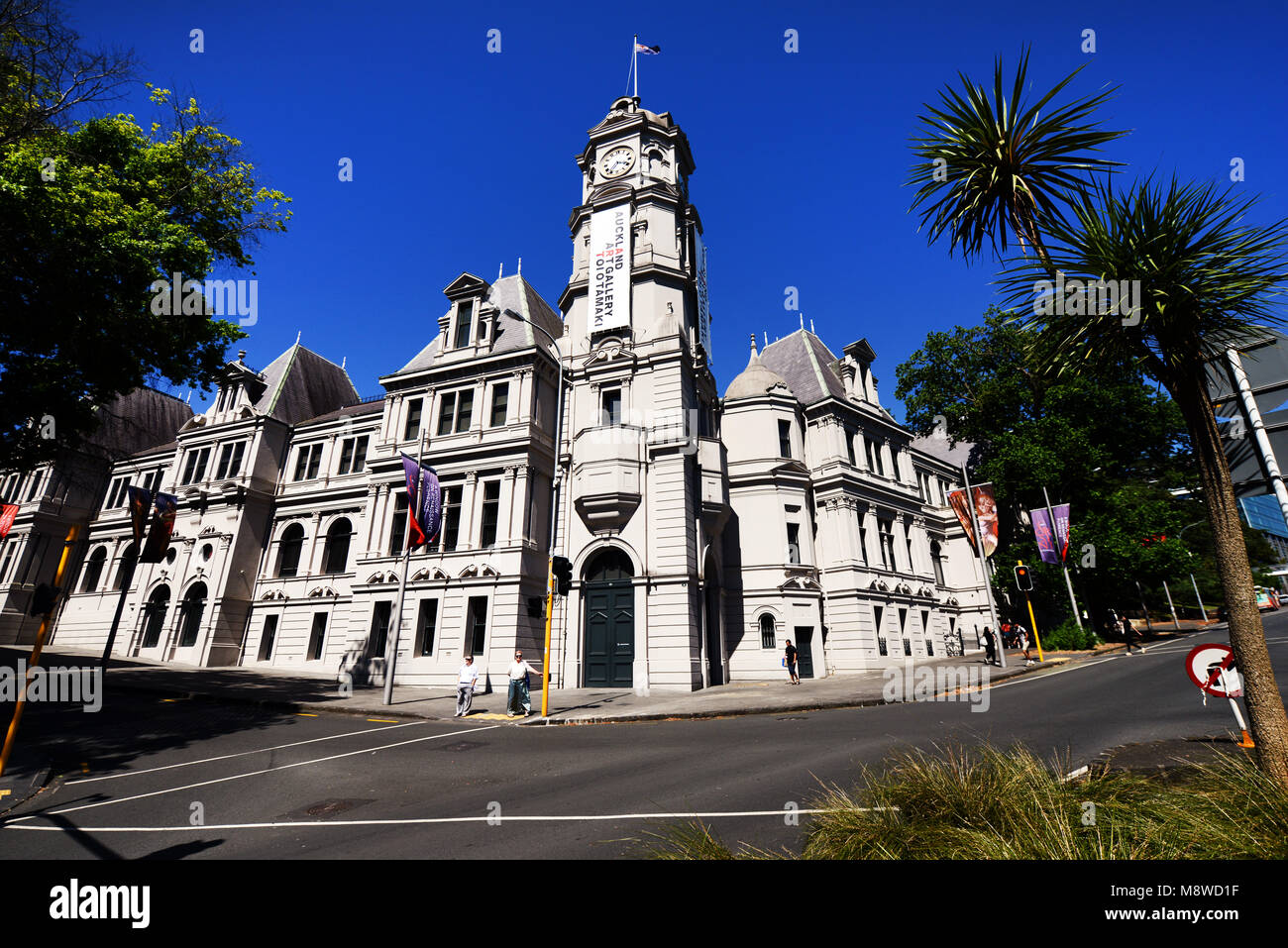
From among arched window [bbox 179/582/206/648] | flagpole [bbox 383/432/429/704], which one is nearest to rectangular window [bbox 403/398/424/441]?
flagpole [bbox 383/432/429/704]

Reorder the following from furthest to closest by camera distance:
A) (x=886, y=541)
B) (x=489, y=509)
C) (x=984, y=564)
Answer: (x=886, y=541)
(x=489, y=509)
(x=984, y=564)

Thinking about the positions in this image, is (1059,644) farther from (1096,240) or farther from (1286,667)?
(1096,240)

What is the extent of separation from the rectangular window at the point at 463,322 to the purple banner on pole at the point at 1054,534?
3091 cm

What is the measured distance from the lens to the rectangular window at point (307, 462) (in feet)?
119

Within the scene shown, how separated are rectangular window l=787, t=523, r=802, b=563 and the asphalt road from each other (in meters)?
14.7

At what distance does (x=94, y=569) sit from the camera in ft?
131

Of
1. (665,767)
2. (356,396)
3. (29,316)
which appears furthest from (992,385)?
(356,396)

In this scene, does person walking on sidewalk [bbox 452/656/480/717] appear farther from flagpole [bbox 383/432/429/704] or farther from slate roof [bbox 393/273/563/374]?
slate roof [bbox 393/273/563/374]

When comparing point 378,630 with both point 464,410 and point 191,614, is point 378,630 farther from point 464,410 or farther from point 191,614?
point 191,614

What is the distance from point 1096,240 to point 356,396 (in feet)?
162

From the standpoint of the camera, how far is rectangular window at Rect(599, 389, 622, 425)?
1051 inches

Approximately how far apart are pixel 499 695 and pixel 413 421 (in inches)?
615

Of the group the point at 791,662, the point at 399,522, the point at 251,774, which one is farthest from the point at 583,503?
the point at 251,774

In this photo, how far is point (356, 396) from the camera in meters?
46.3
